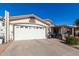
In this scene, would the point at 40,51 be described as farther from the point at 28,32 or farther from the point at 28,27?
the point at 28,27

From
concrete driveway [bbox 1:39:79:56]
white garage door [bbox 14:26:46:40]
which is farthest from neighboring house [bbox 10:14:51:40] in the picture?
concrete driveway [bbox 1:39:79:56]

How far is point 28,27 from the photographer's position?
18.9m

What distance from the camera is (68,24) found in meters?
21.5

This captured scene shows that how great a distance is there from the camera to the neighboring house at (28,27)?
17828mm

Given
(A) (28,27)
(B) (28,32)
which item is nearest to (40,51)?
(B) (28,32)

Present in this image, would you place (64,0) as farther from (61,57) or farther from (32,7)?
(32,7)

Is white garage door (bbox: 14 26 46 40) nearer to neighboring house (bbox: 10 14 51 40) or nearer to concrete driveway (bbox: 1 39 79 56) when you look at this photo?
neighboring house (bbox: 10 14 51 40)

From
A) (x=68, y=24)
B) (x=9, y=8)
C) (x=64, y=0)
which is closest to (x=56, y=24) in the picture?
(x=68, y=24)

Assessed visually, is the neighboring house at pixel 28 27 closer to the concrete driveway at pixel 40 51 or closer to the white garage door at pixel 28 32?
the white garage door at pixel 28 32

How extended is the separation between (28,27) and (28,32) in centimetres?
61

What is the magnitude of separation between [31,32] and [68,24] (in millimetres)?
5476

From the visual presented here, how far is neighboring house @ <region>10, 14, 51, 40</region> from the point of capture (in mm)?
17828

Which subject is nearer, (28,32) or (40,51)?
(40,51)

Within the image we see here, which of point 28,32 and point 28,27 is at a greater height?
point 28,27
